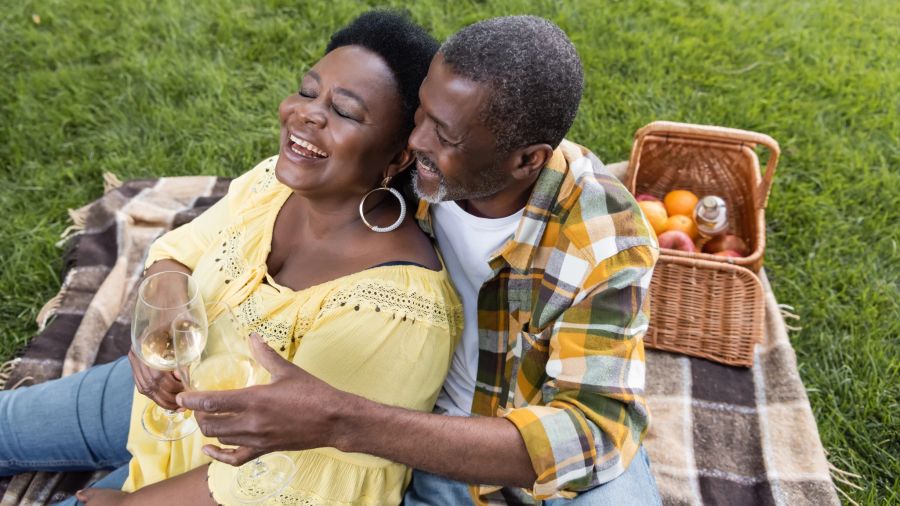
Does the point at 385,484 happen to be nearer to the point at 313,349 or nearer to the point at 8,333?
the point at 313,349

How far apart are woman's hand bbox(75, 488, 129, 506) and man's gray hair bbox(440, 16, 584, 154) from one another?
161 centimetres

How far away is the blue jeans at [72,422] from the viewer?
2836 millimetres

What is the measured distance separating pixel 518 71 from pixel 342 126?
0.57 m

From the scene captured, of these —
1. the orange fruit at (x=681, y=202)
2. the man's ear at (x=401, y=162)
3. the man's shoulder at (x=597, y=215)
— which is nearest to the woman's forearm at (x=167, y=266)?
the man's ear at (x=401, y=162)

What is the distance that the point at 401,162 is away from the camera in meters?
2.54

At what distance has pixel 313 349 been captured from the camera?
2301 mm

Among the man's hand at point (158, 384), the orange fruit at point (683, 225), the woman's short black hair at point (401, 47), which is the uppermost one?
the woman's short black hair at point (401, 47)

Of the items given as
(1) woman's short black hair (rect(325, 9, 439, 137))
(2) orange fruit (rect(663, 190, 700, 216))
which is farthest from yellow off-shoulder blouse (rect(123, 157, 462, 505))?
(2) orange fruit (rect(663, 190, 700, 216))

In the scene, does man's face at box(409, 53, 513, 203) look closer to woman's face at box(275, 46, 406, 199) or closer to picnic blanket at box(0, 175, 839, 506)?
woman's face at box(275, 46, 406, 199)

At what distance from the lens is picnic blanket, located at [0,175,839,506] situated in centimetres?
326

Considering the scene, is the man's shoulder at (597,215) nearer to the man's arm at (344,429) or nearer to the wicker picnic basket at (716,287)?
the man's arm at (344,429)

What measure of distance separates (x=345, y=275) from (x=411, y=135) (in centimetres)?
48

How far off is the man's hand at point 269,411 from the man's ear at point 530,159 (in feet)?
2.81

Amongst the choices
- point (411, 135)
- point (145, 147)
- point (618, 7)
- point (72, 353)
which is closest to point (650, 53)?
point (618, 7)
